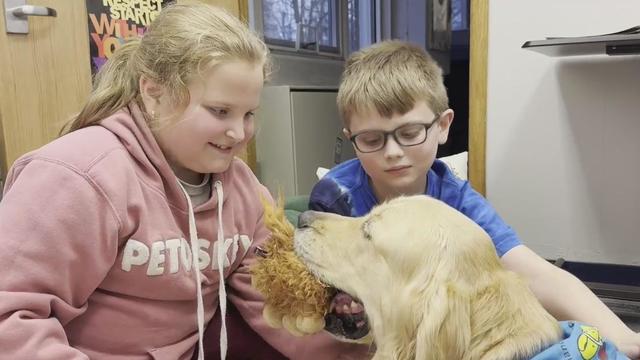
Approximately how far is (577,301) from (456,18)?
3715 millimetres

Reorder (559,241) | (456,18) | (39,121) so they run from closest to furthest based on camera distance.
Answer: (39,121) → (559,241) → (456,18)

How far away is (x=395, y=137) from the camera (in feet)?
5.23

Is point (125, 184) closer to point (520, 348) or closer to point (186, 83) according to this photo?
point (186, 83)

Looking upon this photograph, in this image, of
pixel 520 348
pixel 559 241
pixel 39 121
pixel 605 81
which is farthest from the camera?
pixel 559 241

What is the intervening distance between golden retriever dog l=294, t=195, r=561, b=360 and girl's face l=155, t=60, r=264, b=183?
0.25 meters

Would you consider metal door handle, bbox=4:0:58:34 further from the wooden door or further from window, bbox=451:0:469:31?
window, bbox=451:0:469:31

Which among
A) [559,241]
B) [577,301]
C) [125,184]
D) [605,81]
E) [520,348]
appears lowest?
[559,241]

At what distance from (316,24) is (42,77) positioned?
244cm

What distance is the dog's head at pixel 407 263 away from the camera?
3.19ft

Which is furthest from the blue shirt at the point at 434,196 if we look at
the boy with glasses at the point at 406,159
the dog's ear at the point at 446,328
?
the dog's ear at the point at 446,328

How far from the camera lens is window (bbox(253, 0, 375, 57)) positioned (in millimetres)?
3463

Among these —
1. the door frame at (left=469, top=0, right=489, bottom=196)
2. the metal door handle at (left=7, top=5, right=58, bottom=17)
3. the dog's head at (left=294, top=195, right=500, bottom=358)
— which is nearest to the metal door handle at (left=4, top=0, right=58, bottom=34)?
the metal door handle at (left=7, top=5, right=58, bottom=17)

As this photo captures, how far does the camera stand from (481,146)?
2578 millimetres

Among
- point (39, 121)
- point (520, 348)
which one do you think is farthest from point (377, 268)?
point (39, 121)
